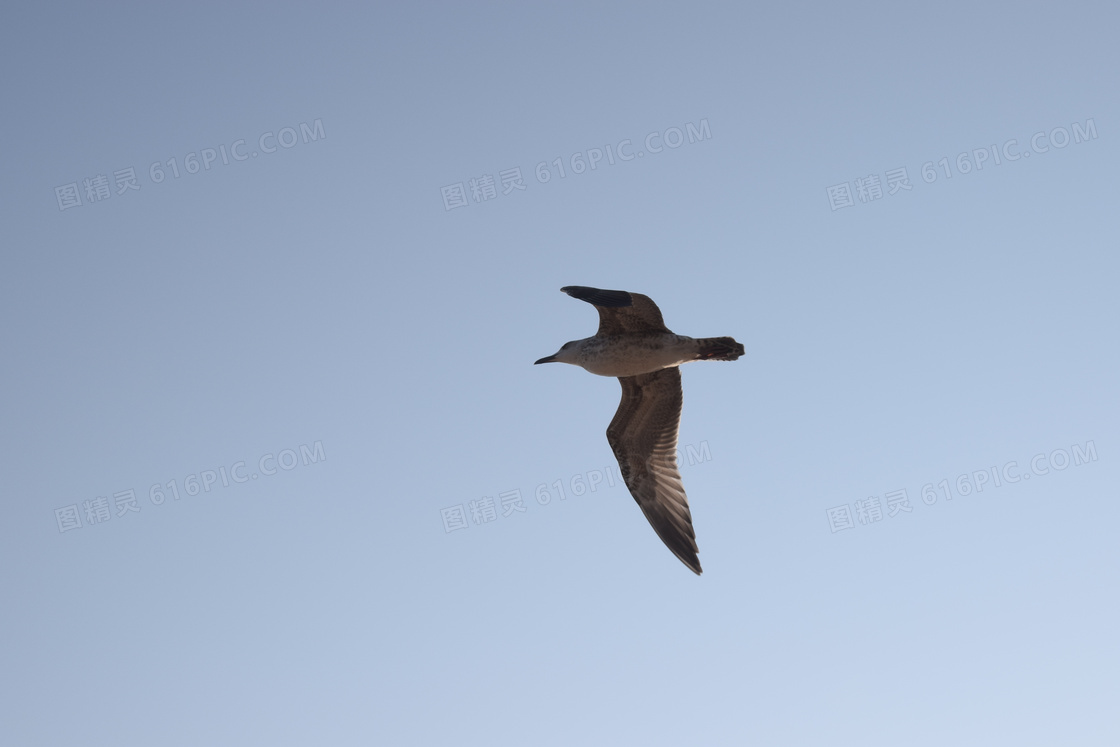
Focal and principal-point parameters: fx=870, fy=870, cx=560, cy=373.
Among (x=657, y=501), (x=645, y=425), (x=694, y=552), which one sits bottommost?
(x=694, y=552)

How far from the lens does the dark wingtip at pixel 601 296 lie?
10836 millimetres

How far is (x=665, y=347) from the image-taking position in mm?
11289

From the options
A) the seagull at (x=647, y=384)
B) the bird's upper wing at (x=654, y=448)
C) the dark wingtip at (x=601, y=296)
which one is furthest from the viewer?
the bird's upper wing at (x=654, y=448)

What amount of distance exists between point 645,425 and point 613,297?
2.76m

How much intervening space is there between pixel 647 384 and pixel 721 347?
165 centimetres

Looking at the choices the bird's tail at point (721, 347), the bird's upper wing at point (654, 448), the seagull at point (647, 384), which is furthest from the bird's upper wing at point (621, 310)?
the bird's upper wing at point (654, 448)

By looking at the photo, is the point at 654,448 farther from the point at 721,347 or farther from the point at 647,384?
the point at 721,347

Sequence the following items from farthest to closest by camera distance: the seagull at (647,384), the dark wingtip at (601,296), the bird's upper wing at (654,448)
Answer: the bird's upper wing at (654,448)
the seagull at (647,384)
the dark wingtip at (601,296)

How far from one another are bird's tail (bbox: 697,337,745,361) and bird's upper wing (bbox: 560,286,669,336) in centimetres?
52

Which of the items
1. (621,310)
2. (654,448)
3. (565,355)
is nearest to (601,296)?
(621,310)

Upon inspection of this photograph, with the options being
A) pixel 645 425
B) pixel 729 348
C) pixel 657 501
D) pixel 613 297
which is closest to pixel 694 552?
pixel 657 501

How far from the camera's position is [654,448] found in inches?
513

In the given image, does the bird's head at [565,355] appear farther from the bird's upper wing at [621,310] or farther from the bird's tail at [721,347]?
the bird's tail at [721,347]

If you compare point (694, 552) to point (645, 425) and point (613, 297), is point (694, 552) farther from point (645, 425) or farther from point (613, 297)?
point (613, 297)
